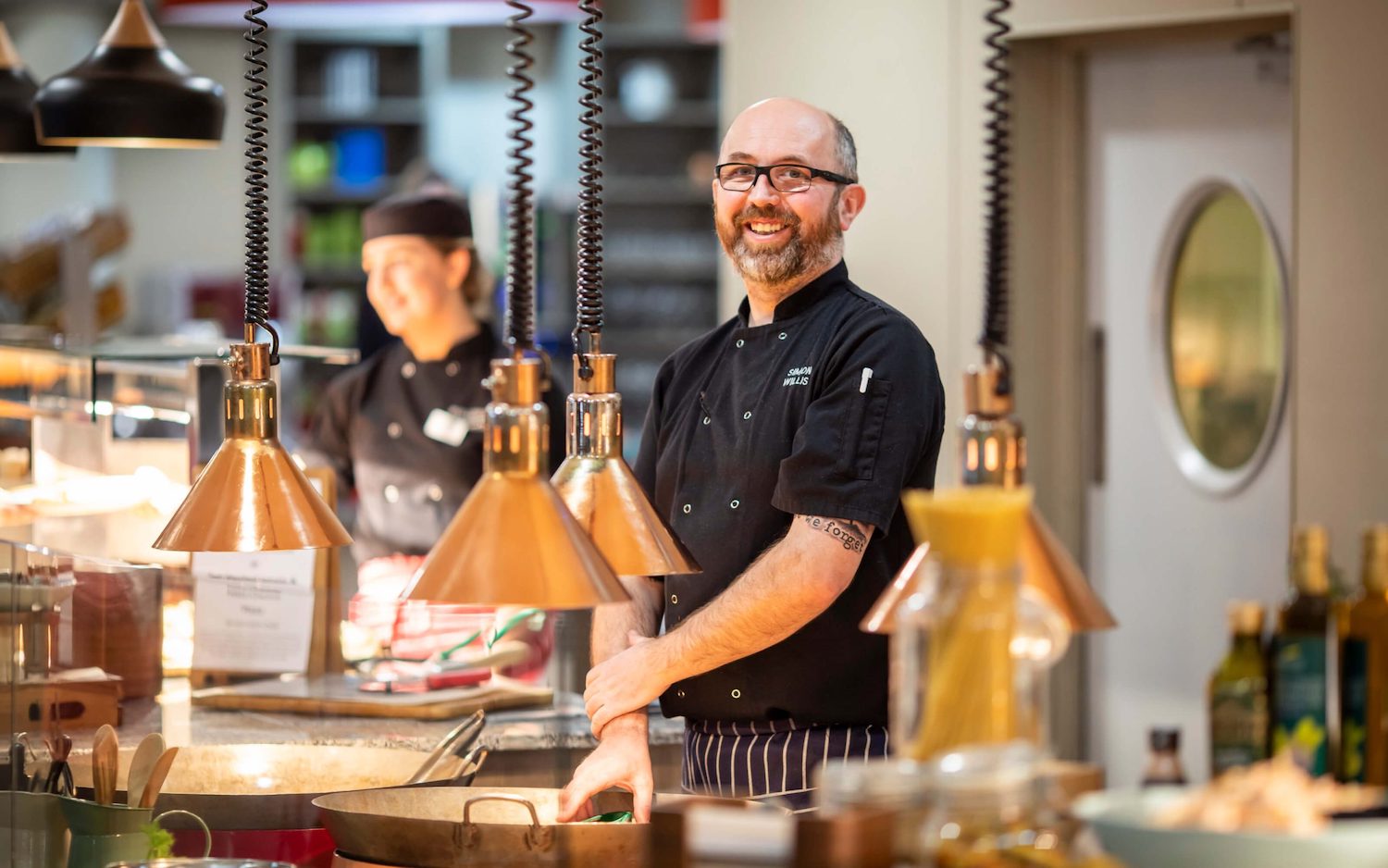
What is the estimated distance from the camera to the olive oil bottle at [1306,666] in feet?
5.39

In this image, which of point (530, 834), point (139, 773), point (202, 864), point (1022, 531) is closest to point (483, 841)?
point (530, 834)

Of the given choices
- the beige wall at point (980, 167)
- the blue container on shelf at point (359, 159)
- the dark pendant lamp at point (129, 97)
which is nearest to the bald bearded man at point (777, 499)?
the dark pendant lamp at point (129, 97)

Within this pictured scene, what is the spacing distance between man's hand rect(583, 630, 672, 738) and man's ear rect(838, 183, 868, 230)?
2.45ft

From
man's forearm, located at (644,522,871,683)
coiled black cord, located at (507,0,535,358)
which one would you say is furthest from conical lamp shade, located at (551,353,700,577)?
man's forearm, located at (644,522,871,683)

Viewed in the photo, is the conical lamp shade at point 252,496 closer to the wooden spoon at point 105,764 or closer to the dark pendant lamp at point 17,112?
the wooden spoon at point 105,764

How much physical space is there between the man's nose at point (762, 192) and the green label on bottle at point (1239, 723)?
127 centimetres

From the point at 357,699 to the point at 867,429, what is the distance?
1.12 meters

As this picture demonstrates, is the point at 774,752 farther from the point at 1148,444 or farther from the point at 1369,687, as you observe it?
the point at 1148,444

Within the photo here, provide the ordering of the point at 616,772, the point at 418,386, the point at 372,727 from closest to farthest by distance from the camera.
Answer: the point at 616,772, the point at 372,727, the point at 418,386

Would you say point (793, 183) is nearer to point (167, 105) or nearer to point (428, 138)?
point (167, 105)

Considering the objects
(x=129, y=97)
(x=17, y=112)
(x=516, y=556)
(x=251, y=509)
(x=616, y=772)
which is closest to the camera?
(x=516, y=556)

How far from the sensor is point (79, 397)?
151 inches

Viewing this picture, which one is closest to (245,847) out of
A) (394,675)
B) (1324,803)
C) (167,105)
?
(394,675)

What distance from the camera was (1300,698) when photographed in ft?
5.41
